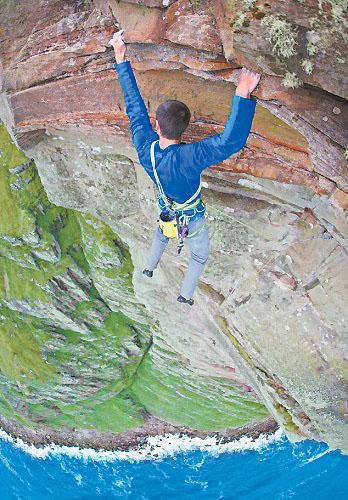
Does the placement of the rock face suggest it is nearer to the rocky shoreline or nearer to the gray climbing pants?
the gray climbing pants

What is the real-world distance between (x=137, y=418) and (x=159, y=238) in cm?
1568

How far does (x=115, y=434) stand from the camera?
75.9 feet

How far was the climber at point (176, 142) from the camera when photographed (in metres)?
5.44

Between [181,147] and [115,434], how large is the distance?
19934 mm

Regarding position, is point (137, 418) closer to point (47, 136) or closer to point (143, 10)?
point (47, 136)

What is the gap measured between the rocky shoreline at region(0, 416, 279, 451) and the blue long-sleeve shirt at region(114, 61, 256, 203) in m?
16.4

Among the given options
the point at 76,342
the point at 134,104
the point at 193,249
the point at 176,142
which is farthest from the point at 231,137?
the point at 76,342

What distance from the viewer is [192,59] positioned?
7.58 meters

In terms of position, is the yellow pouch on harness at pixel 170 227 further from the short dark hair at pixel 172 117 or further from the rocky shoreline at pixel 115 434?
the rocky shoreline at pixel 115 434

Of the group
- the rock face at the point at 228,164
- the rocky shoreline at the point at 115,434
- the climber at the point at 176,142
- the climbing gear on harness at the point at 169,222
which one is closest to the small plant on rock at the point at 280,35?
the rock face at the point at 228,164

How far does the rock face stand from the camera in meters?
6.90

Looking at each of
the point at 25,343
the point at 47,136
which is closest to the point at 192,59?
the point at 47,136

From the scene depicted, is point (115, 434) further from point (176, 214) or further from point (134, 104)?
point (134, 104)

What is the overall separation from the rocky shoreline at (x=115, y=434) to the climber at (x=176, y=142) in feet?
52.4
